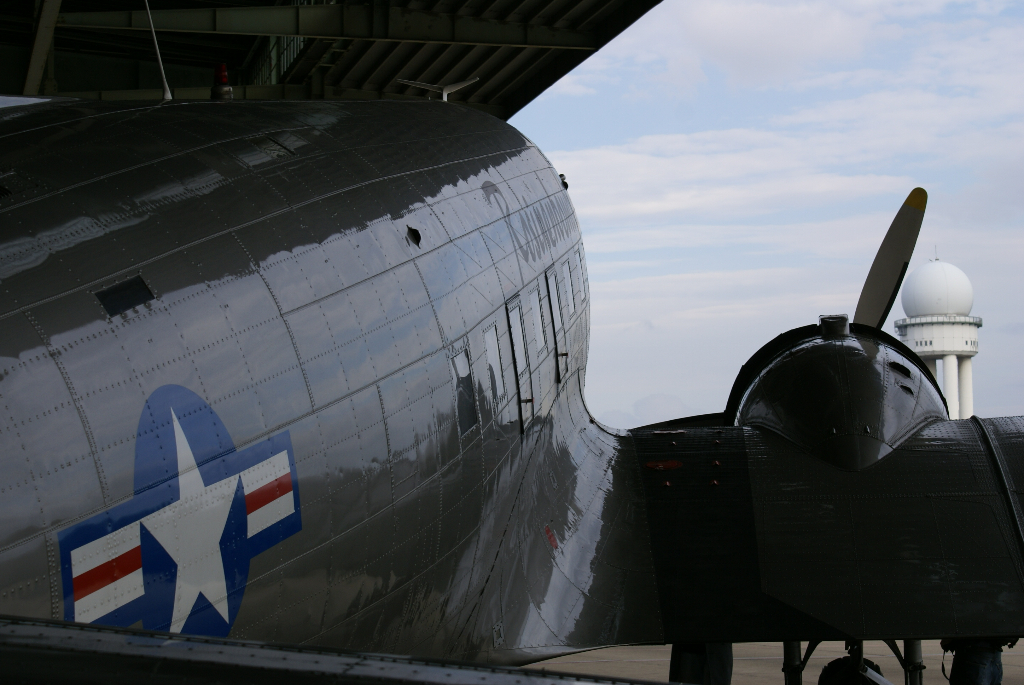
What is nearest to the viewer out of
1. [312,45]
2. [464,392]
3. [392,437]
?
[392,437]

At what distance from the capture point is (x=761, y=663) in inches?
705

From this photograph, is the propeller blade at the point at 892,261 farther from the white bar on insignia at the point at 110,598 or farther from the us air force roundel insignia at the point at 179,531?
the white bar on insignia at the point at 110,598

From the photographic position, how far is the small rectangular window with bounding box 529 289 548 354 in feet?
23.9

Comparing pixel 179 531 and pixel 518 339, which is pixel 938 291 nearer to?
pixel 518 339

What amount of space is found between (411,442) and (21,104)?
2.48 m

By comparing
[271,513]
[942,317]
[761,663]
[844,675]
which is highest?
[271,513]

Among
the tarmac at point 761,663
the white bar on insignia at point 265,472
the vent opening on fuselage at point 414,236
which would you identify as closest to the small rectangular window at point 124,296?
the white bar on insignia at point 265,472

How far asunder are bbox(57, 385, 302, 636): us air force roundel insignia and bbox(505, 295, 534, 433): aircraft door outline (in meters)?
3.06

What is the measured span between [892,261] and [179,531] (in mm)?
9418

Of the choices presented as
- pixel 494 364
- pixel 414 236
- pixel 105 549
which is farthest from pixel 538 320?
pixel 105 549

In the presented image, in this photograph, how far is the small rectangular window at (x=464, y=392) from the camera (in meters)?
5.09

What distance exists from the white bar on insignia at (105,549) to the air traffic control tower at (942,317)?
37627 mm

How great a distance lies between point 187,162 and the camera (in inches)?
158

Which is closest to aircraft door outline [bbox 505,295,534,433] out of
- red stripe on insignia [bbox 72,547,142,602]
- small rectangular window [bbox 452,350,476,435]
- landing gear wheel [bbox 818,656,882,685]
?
small rectangular window [bbox 452,350,476,435]
